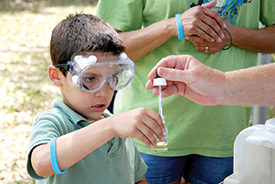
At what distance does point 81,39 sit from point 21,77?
5.30 metres

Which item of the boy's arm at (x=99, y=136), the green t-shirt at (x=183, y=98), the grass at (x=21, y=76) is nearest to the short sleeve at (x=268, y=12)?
the green t-shirt at (x=183, y=98)

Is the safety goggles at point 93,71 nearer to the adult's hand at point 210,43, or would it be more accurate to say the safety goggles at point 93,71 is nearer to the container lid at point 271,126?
the adult's hand at point 210,43

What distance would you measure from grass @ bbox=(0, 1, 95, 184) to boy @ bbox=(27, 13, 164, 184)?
2.37 meters

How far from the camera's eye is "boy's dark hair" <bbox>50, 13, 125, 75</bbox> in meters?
1.95

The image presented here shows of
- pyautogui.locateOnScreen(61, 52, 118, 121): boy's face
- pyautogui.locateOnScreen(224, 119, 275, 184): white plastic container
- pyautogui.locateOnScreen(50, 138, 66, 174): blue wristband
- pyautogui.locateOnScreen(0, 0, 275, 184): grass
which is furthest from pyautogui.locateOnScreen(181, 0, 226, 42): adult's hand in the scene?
pyautogui.locateOnScreen(0, 0, 275, 184): grass

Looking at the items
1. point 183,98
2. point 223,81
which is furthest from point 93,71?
point 183,98

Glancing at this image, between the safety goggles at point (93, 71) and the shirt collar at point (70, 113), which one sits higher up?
the safety goggles at point (93, 71)

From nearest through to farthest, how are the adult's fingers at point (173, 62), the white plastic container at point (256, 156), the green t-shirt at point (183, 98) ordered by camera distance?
the white plastic container at point (256, 156), the adult's fingers at point (173, 62), the green t-shirt at point (183, 98)

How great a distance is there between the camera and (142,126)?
1.60m

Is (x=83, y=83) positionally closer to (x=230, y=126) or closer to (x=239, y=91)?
(x=239, y=91)

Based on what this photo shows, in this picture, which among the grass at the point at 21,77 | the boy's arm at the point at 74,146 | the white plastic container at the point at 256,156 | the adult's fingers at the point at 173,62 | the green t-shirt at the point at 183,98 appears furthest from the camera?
the grass at the point at 21,77

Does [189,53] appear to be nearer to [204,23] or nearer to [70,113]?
[204,23]

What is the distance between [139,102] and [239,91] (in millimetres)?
774

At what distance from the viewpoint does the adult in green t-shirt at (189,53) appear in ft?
7.91
